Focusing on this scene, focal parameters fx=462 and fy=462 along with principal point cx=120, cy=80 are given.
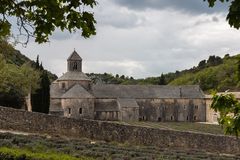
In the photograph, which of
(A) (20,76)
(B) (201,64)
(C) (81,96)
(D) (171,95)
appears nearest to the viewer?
(A) (20,76)

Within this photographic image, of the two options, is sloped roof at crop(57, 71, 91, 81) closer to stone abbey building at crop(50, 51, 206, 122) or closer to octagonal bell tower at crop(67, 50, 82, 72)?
stone abbey building at crop(50, 51, 206, 122)

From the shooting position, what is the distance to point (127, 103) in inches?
2852

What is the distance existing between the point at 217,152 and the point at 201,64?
122310 mm

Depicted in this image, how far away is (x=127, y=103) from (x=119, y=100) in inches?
53.0

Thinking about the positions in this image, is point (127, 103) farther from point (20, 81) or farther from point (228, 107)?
point (228, 107)

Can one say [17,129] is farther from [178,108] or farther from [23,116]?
[178,108]

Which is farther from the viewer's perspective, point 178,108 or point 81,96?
point 178,108

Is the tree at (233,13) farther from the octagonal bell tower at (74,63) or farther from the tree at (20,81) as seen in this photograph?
the octagonal bell tower at (74,63)

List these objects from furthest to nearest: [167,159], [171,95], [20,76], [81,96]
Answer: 1. [171,95]
2. [81,96]
3. [20,76]
4. [167,159]

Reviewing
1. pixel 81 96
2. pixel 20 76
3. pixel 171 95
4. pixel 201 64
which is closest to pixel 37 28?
pixel 20 76

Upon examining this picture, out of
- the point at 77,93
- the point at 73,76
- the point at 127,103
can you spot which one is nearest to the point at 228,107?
the point at 77,93

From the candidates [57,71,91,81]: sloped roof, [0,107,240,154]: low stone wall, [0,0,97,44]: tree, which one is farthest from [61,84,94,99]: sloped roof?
[0,0,97,44]: tree

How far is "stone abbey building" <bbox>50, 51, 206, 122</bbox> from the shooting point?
66.8 metres

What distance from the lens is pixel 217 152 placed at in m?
32.3
